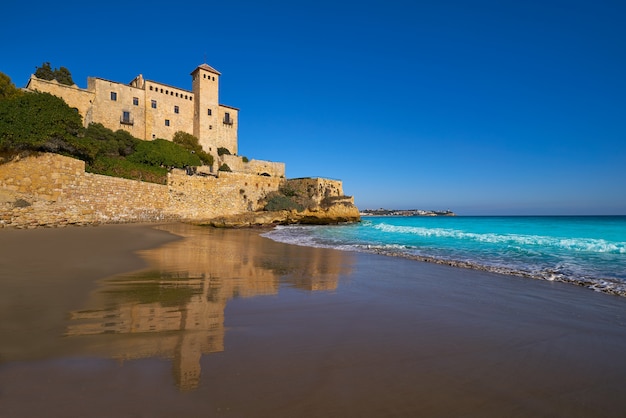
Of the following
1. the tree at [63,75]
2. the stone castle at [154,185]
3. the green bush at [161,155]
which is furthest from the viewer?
the tree at [63,75]

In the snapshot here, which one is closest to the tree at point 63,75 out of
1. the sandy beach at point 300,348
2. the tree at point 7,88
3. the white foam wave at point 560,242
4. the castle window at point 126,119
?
the castle window at point 126,119

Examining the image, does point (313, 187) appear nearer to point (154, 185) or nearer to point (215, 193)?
point (215, 193)

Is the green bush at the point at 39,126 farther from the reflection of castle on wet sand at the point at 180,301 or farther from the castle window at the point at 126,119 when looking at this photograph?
the reflection of castle on wet sand at the point at 180,301

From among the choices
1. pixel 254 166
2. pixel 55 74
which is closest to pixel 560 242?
pixel 254 166

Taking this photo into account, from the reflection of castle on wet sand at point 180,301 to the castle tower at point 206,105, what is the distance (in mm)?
33720

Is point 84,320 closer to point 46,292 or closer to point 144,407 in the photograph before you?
point 46,292

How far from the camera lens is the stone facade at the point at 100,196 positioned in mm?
15836

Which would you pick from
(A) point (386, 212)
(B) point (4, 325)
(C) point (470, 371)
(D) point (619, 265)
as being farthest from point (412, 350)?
(A) point (386, 212)

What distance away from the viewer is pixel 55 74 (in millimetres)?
35625

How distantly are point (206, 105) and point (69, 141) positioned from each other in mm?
21598

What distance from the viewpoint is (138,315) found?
3520mm

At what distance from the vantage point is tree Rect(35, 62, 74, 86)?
34781 mm

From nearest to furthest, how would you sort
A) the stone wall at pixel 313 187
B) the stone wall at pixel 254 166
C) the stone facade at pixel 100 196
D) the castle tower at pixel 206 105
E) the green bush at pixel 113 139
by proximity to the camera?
the stone facade at pixel 100 196 → the green bush at pixel 113 139 → the stone wall at pixel 313 187 → the castle tower at pixel 206 105 → the stone wall at pixel 254 166

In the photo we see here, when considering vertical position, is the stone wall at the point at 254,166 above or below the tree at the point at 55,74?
below
